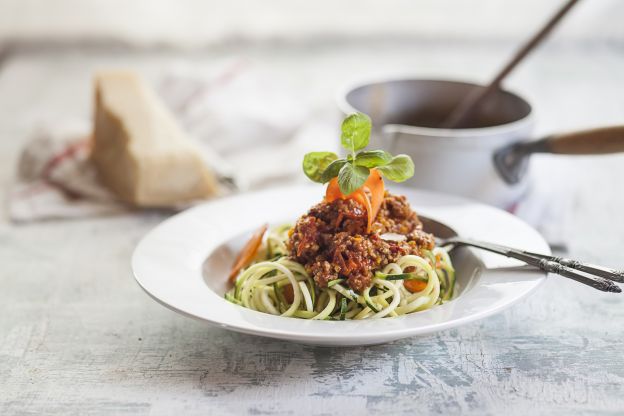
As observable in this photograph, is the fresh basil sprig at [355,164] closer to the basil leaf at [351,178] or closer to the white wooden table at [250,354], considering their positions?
the basil leaf at [351,178]

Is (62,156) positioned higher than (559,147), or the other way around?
(559,147)

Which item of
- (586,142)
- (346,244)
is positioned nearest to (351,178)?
(346,244)

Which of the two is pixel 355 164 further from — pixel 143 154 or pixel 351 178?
pixel 143 154

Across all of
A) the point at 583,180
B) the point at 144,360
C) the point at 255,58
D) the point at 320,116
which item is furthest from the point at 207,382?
the point at 255,58

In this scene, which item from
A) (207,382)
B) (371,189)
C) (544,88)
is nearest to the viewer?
(207,382)

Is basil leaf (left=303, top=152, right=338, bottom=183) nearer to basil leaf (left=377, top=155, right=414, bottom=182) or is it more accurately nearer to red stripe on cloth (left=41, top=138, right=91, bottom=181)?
basil leaf (left=377, top=155, right=414, bottom=182)

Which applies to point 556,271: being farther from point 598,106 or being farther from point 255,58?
point 255,58

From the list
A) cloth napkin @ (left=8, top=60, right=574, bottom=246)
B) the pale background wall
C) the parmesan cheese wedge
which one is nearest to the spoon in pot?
cloth napkin @ (left=8, top=60, right=574, bottom=246)
